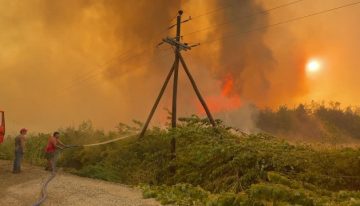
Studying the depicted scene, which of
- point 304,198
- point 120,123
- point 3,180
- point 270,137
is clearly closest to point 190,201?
point 304,198

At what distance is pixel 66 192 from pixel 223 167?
560 centimetres

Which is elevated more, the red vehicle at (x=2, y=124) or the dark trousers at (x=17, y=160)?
the red vehicle at (x=2, y=124)

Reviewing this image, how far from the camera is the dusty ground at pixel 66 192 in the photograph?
12164 millimetres

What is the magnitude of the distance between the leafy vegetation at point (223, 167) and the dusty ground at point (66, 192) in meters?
0.93

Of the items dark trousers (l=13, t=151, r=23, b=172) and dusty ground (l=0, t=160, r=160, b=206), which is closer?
dusty ground (l=0, t=160, r=160, b=206)

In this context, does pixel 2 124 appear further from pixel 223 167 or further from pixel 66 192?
pixel 223 167

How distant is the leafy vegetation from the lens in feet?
33.9

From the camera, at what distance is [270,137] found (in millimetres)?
17484

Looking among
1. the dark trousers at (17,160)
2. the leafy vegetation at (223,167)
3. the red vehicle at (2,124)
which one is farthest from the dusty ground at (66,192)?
the red vehicle at (2,124)

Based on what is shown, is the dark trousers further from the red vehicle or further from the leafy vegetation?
the leafy vegetation

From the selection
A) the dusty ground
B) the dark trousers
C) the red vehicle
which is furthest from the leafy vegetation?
the red vehicle

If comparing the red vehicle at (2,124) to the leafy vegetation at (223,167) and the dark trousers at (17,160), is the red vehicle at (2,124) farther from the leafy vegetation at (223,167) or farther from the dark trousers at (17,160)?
the leafy vegetation at (223,167)

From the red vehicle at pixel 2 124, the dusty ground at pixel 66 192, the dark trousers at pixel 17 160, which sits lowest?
the dusty ground at pixel 66 192

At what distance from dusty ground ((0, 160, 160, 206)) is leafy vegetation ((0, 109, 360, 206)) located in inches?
36.4
